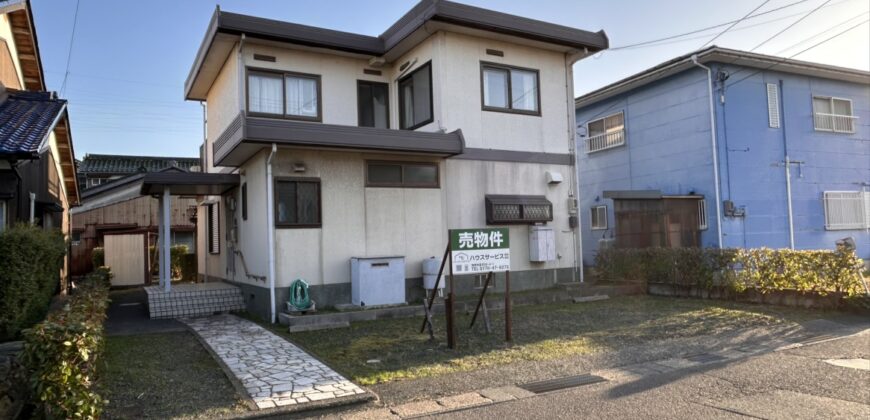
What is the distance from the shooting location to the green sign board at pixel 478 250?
7.80 meters

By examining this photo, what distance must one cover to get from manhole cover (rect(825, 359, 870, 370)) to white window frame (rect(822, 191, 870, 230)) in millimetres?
11766

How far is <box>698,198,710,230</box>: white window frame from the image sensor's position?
49.4 feet

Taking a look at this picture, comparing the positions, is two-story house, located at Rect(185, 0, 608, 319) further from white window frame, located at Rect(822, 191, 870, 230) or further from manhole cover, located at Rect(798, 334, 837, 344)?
white window frame, located at Rect(822, 191, 870, 230)

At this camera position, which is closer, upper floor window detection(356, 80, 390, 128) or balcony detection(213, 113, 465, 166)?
balcony detection(213, 113, 465, 166)

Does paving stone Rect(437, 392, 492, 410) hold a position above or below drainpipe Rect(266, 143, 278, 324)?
below

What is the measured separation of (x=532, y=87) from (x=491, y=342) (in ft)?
21.9

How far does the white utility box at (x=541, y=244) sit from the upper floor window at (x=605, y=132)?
7272mm

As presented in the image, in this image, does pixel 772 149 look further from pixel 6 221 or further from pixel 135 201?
pixel 135 201

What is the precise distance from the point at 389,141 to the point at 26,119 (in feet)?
18.3

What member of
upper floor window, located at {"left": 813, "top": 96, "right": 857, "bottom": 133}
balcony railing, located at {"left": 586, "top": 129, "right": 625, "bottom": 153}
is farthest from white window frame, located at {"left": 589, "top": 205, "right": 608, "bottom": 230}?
upper floor window, located at {"left": 813, "top": 96, "right": 857, "bottom": 133}

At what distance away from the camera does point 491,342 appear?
7.88 metres

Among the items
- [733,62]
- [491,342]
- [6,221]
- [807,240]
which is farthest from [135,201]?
[807,240]

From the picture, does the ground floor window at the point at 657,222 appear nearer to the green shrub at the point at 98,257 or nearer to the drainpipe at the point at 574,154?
the drainpipe at the point at 574,154

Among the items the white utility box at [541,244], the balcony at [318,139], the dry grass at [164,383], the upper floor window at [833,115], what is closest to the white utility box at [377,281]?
the balcony at [318,139]
